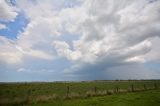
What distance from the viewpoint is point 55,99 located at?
98.4 ft

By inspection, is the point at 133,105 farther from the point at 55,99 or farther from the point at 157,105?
the point at 55,99

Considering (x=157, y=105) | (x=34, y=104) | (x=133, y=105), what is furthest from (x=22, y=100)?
(x=157, y=105)

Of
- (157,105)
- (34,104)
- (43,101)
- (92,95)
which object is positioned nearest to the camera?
(157,105)

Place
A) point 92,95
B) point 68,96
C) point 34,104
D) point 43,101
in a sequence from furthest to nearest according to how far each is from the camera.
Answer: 1. point 92,95
2. point 68,96
3. point 43,101
4. point 34,104

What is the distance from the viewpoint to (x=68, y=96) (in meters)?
31.5

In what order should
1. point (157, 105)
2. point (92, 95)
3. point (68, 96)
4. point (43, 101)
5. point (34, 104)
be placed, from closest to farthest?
point (157, 105) < point (34, 104) < point (43, 101) < point (68, 96) < point (92, 95)

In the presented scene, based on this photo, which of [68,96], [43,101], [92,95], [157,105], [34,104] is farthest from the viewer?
[92,95]

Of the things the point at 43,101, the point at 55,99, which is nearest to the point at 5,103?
the point at 43,101

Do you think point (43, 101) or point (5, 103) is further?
point (43, 101)

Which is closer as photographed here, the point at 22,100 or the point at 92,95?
the point at 22,100

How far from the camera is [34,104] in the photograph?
2633 cm

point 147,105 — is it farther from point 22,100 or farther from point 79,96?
point 22,100

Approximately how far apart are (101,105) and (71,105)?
3.39 meters

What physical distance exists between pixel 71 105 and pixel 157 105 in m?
9.57
